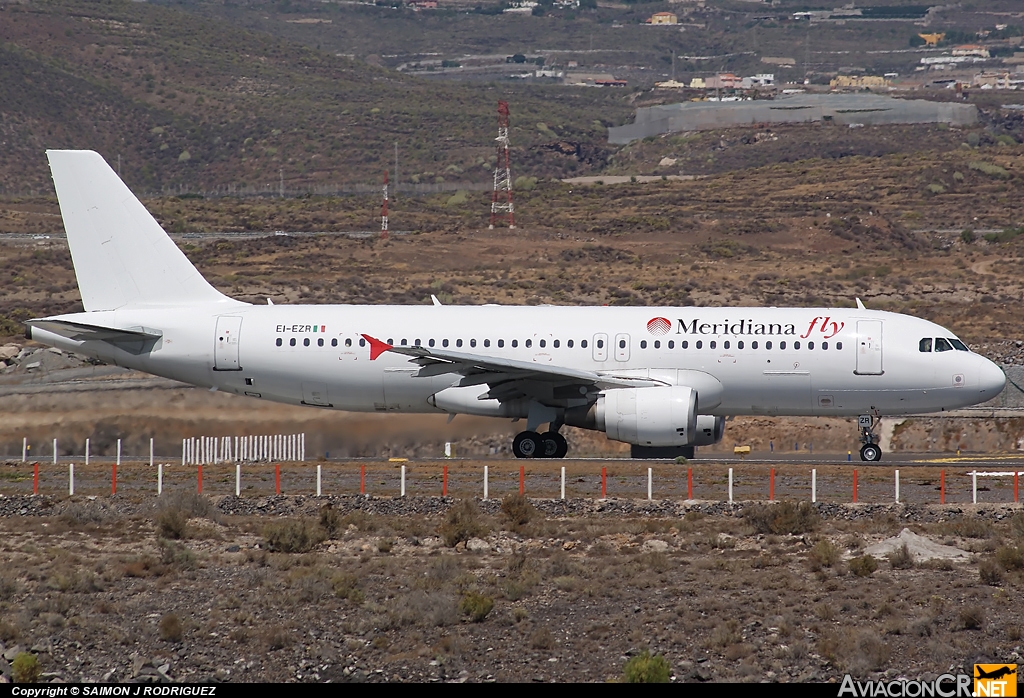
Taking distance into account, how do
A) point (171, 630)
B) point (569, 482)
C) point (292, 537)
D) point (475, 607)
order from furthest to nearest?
point (569, 482), point (292, 537), point (475, 607), point (171, 630)

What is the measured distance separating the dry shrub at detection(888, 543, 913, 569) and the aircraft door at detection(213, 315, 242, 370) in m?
17.8

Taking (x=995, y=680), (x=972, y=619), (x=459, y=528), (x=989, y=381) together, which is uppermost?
(x=989, y=381)

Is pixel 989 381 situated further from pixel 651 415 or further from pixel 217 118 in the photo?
pixel 217 118

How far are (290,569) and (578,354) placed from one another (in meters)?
12.6

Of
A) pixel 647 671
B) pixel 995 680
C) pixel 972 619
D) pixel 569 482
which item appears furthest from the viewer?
pixel 569 482

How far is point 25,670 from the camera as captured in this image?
1862 centimetres

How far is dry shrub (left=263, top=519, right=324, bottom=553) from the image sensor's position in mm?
24812

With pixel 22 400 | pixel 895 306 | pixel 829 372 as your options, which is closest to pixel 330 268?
pixel 895 306

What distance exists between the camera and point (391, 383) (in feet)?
114

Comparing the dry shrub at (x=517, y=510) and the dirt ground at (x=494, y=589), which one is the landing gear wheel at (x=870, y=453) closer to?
the dirt ground at (x=494, y=589)

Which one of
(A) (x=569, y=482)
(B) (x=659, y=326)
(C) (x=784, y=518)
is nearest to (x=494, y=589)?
(C) (x=784, y=518)

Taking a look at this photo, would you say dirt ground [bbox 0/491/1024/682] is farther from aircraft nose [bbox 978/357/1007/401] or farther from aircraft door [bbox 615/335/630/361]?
aircraft nose [bbox 978/357/1007/401]

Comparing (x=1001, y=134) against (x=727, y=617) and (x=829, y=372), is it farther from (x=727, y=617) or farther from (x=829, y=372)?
(x=727, y=617)

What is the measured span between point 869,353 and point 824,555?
11.5m
